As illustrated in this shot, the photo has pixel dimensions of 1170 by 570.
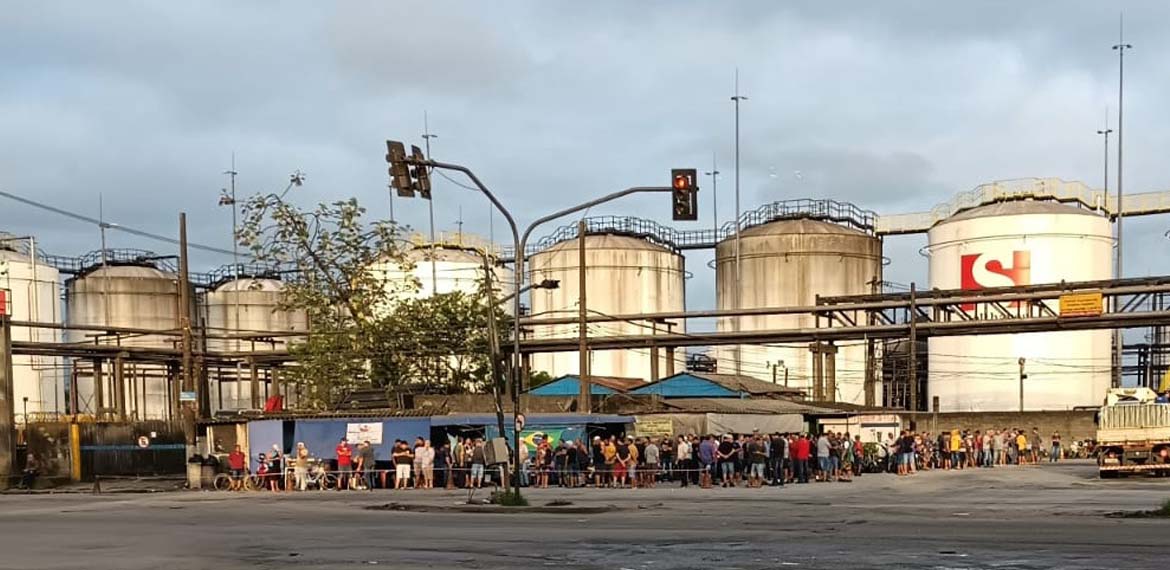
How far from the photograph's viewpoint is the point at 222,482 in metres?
40.0

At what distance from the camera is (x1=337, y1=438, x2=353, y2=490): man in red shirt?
124ft

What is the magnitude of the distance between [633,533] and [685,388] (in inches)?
1548

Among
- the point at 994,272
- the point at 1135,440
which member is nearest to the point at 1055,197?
the point at 994,272

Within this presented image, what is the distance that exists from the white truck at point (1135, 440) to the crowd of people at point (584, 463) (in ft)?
24.1

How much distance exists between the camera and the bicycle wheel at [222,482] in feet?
130

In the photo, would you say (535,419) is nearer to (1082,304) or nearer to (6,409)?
(6,409)

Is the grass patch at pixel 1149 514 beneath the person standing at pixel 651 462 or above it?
above

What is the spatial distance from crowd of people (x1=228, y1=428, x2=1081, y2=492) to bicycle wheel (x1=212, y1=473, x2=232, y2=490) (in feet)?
2.56

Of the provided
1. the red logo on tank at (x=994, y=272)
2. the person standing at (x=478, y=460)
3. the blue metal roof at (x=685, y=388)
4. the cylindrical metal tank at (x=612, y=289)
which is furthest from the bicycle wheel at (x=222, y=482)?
the red logo on tank at (x=994, y=272)

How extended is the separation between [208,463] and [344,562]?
83.0ft

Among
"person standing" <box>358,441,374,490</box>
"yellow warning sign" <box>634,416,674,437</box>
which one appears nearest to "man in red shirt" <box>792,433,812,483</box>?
"yellow warning sign" <box>634,416,674,437</box>

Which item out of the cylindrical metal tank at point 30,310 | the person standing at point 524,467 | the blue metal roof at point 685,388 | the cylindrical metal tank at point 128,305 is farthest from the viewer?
the cylindrical metal tank at point 128,305

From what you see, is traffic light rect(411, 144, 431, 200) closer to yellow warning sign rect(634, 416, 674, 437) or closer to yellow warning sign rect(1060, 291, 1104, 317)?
yellow warning sign rect(634, 416, 674, 437)

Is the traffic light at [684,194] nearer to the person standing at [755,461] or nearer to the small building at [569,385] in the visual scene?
the person standing at [755,461]
